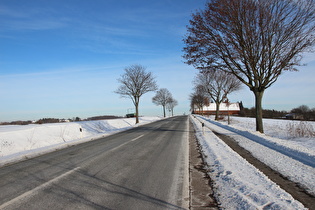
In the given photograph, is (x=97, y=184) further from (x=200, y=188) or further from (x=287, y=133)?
(x=287, y=133)

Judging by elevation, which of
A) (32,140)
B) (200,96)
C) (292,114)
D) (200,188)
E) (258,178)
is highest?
(200,96)

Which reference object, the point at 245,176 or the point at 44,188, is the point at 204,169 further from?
the point at 44,188

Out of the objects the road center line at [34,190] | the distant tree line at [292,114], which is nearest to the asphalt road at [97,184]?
the road center line at [34,190]

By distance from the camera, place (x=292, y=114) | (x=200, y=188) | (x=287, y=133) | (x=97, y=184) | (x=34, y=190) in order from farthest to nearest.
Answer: (x=292, y=114) → (x=287, y=133) → (x=97, y=184) → (x=200, y=188) → (x=34, y=190)

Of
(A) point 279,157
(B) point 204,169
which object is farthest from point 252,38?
(B) point 204,169

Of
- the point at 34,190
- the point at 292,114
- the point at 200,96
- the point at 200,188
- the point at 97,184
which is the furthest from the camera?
the point at 200,96

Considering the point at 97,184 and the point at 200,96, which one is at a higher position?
the point at 200,96

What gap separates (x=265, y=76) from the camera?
14781 millimetres

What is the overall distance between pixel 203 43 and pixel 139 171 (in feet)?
37.3

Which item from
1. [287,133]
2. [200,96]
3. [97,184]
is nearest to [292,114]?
[200,96]

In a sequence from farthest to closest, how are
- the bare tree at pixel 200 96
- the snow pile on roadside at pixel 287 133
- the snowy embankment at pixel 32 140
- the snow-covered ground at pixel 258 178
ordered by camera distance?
1. the bare tree at pixel 200 96
2. the snow pile on roadside at pixel 287 133
3. the snowy embankment at pixel 32 140
4. the snow-covered ground at pixel 258 178

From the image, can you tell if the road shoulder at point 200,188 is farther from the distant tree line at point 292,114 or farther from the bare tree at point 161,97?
the bare tree at point 161,97

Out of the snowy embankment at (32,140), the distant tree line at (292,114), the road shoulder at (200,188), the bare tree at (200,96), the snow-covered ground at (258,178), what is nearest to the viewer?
the snow-covered ground at (258,178)

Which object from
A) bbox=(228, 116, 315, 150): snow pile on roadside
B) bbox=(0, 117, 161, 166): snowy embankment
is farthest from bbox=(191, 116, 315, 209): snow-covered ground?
bbox=(0, 117, 161, 166): snowy embankment
